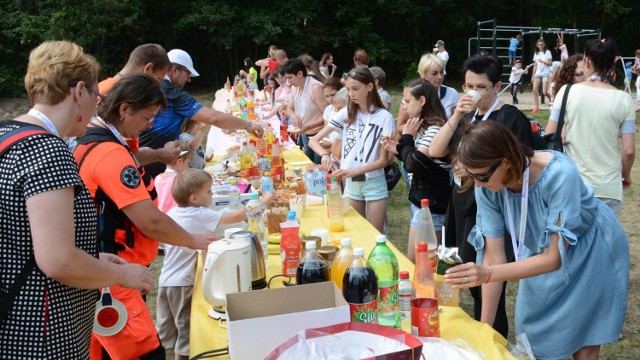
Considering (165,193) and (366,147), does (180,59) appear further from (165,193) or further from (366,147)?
(366,147)

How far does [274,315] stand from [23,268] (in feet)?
2.25

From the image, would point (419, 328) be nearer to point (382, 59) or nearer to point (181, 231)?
point (181, 231)

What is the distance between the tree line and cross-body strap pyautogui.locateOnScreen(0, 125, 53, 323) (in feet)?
58.9

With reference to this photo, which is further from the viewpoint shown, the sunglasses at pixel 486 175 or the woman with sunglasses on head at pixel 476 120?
the woman with sunglasses on head at pixel 476 120

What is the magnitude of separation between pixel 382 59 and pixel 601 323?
20.7 meters

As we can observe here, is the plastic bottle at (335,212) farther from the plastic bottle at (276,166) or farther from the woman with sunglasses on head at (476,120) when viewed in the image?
the plastic bottle at (276,166)

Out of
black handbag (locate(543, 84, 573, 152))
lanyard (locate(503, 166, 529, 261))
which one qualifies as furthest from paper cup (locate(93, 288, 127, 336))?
black handbag (locate(543, 84, 573, 152))

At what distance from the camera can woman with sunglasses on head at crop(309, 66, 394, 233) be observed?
12.7 ft

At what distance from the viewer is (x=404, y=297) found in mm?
2014

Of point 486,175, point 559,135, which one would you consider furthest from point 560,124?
point 486,175

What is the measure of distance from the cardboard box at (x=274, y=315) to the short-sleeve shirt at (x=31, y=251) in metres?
0.48

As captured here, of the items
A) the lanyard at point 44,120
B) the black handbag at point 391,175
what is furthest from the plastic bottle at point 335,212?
the lanyard at point 44,120

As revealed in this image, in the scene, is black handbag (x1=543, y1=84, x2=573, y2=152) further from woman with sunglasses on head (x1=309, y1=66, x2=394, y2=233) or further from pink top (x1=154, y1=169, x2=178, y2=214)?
pink top (x1=154, y1=169, x2=178, y2=214)

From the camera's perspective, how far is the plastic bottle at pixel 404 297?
198 centimetres
